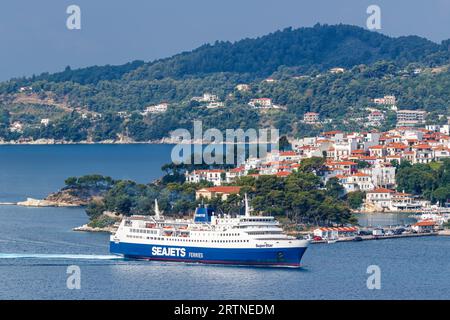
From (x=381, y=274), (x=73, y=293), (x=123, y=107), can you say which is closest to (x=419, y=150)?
(x=381, y=274)

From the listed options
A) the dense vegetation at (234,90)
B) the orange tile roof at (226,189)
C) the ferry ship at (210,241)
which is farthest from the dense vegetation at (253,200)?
the dense vegetation at (234,90)

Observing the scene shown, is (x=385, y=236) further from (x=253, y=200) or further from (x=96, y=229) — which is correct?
(x=96, y=229)

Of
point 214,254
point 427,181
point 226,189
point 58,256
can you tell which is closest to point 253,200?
point 226,189

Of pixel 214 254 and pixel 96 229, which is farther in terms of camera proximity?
pixel 96 229

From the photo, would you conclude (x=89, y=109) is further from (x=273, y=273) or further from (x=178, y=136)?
(x=273, y=273)

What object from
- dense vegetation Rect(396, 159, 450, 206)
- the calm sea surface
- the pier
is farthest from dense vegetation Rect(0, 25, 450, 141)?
the calm sea surface

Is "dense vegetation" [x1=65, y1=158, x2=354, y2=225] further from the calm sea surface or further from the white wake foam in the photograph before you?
the white wake foam
